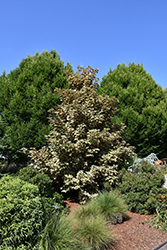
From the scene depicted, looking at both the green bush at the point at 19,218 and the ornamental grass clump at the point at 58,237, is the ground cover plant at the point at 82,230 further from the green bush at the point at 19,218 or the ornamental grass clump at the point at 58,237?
the green bush at the point at 19,218

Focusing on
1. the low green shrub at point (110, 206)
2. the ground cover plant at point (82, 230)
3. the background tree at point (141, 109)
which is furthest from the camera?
the background tree at point (141, 109)

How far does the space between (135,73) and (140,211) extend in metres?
6.84

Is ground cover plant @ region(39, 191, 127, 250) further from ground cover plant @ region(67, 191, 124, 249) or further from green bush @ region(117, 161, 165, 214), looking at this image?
green bush @ region(117, 161, 165, 214)

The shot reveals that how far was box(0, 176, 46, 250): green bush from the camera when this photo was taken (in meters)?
2.85

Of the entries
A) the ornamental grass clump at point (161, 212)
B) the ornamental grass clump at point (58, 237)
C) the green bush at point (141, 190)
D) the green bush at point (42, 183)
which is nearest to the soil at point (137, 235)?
the ornamental grass clump at point (161, 212)

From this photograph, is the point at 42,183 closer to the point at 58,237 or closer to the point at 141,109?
the point at 58,237

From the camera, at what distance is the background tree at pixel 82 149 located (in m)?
5.78

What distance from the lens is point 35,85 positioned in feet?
25.2

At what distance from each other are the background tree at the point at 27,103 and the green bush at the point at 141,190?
10.2 ft

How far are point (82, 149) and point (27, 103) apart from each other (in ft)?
9.29

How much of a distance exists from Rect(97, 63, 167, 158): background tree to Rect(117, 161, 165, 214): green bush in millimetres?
3130

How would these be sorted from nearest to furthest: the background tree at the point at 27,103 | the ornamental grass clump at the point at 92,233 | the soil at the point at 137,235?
the ornamental grass clump at the point at 92,233 < the soil at the point at 137,235 < the background tree at the point at 27,103

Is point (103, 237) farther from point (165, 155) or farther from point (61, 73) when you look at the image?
point (165, 155)

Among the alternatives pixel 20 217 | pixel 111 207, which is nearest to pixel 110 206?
pixel 111 207
